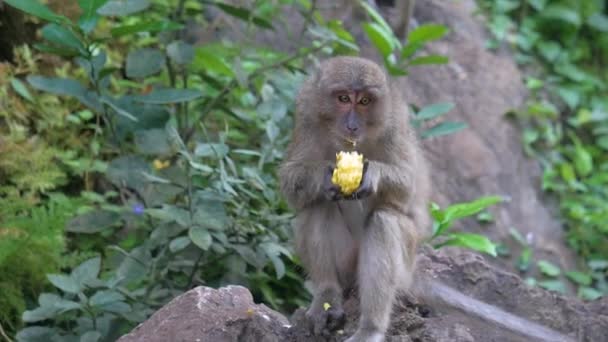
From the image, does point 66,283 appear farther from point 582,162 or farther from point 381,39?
point 582,162

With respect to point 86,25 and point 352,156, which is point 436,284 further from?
point 86,25

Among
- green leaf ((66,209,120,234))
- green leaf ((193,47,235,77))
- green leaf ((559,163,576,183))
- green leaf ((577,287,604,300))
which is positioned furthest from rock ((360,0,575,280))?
green leaf ((66,209,120,234))

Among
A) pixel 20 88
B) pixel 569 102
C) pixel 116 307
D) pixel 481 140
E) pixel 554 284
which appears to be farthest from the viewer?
pixel 569 102

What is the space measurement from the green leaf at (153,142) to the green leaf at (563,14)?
6633mm

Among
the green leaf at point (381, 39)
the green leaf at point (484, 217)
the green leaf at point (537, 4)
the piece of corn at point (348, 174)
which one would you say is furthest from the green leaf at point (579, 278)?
the piece of corn at point (348, 174)

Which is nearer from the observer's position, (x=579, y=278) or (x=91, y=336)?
(x=91, y=336)

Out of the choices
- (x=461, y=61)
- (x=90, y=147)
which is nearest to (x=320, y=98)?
(x=90, y=147)

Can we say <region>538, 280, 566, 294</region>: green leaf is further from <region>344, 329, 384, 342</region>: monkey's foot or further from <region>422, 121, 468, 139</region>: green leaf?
<region>344, 329, 384, 342</region>: monkey's foot

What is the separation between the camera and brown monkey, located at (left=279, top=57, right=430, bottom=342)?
518 cm

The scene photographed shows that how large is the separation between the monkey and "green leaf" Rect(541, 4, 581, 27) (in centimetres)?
674

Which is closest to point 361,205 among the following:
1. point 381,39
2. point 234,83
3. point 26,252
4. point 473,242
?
point 473,242

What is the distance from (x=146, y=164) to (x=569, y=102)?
6059 mm

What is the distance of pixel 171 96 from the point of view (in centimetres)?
657

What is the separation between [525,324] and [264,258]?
1858mm
